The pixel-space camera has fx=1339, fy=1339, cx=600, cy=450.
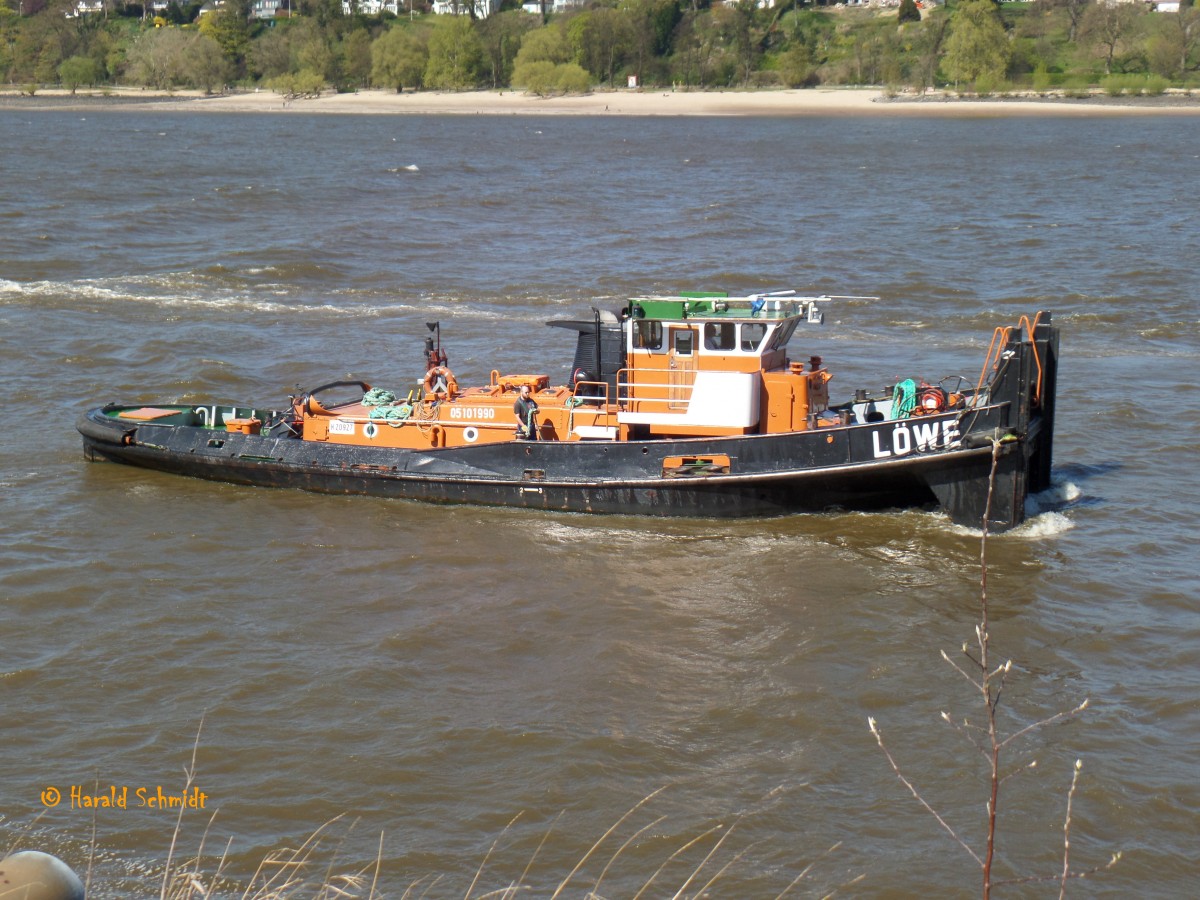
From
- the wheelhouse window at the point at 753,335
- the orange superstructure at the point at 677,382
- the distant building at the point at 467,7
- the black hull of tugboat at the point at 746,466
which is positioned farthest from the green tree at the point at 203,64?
the wheelhouse window at the point at 753,335

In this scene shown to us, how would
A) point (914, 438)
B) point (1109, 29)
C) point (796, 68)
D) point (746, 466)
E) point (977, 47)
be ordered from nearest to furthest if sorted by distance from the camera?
point (914, 438), point (746, 466), point (977, 47), point (1109, 29), point (796, 68)

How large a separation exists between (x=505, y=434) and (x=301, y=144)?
6651cm

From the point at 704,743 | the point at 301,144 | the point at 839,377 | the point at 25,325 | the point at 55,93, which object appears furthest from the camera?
the point at 55,93

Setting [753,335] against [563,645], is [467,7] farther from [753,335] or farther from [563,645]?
[563,645]

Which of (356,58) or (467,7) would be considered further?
(467,7)

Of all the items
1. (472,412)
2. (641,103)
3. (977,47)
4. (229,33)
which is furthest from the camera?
(229,33)

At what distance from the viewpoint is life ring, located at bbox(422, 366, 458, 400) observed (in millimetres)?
16938

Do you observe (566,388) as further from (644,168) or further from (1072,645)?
(644,168)

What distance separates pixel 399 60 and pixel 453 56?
532 cm

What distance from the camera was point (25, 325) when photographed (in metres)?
27.0

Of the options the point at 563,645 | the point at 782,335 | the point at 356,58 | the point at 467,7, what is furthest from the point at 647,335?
the point at 467,7

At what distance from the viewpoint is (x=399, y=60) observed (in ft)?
425

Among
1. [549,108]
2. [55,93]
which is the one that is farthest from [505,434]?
[55,93]

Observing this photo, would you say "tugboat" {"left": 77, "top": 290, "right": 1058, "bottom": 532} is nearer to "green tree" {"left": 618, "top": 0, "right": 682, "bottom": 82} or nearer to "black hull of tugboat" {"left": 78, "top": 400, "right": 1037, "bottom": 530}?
"black hull of tugboat" {"left": 78, "top": 400, "right": 1037, "bottom": 530}
